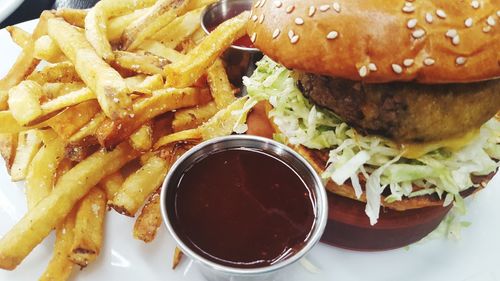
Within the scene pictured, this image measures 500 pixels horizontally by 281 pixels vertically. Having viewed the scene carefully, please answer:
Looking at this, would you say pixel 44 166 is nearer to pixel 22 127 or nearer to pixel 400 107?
pixel 22 127

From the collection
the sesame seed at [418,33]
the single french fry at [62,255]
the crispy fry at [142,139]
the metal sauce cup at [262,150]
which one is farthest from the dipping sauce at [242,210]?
the sesame seed at [418,33]

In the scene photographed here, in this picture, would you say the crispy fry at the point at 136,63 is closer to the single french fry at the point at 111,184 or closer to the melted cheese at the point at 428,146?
the single french fry at the point at 111,184

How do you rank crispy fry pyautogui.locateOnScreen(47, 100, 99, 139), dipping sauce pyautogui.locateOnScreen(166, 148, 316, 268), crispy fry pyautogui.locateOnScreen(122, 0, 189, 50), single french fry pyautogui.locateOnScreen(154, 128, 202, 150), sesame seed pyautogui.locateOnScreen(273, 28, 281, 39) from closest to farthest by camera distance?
1. dipping sauce pyautogui.locateOnScreen(166, 148, 316, 268)
2. sesame seed pyautogui.locateOnScreen(273, 28, 281, 39)
3. crispy fry pyautogui.locateOnScreen(47, 100, 99, 139)
4. single french fry pyautogui.locateOnScreen(154, 128, 202, 150)
5. crispy fry pyautogui.locateOnScreen(122, 0, 189, 50)

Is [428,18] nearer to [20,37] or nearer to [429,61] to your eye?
[429,61]

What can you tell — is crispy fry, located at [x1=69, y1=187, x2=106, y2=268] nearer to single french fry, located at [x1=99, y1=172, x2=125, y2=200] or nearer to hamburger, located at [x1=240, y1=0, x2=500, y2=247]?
single french fry, located at [x1=99, y1=172, x2=125, y2=200]

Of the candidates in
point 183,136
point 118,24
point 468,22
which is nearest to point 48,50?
point 118,24

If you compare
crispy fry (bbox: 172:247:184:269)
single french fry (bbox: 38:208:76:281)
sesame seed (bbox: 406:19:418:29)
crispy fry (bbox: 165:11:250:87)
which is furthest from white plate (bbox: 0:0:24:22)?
sesame seed (bbox: 406:19:418:29)

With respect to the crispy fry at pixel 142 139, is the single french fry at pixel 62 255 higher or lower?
lower
